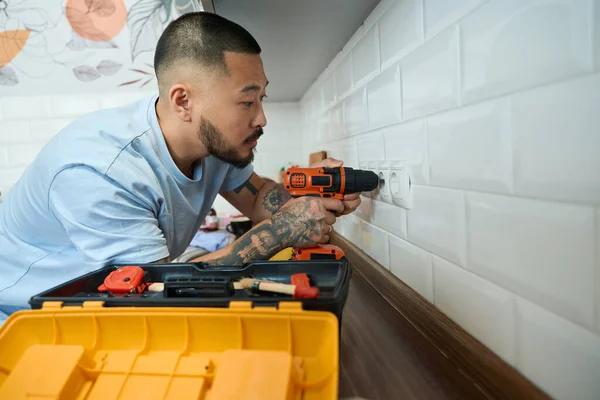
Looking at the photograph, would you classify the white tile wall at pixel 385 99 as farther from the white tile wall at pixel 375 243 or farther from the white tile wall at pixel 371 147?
the white tile wall at pixel 375 243

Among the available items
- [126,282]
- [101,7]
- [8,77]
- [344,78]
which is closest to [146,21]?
[101,7]

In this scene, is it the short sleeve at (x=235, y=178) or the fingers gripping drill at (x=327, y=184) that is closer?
the fingers gripping drill at (x=327, y=184)

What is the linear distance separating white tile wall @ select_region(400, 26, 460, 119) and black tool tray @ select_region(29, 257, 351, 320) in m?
0.33

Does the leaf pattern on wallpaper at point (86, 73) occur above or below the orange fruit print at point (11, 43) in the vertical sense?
below

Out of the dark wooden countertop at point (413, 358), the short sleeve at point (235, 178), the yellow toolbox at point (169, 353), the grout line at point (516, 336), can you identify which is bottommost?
the dark wooden countertop at point (413, 358)

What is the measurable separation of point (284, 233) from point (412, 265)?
1.06 feet

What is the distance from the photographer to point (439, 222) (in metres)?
0.62

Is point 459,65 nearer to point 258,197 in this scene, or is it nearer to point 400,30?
point 400,30

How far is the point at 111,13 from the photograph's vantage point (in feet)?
4.63

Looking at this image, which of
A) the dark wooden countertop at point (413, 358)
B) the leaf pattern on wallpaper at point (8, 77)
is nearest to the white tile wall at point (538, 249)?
the dark wooden countertop at point (413, 358)

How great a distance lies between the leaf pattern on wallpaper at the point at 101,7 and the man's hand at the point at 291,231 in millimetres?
1183

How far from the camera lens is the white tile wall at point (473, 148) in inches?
17.7

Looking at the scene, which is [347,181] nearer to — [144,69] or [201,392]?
[201,392]

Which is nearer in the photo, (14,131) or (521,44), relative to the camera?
(521,44)
